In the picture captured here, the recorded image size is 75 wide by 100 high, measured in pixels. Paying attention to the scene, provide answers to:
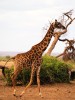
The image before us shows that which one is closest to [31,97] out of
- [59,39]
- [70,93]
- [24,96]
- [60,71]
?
[24,96]

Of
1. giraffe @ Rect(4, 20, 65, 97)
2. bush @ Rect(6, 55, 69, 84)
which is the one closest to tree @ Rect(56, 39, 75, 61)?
bush @ Rect(6, 55, 69, 84)

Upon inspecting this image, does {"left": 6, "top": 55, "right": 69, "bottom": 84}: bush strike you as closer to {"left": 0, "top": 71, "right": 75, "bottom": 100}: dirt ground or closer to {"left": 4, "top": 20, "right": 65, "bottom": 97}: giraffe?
{"left": 0, "top": 71, "right": 75, "bottom": 100}: dirt ground

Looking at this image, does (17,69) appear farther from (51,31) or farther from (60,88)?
(60,88)

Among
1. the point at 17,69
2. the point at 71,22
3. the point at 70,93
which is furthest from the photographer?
the point at 71,22

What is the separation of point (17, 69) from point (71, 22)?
12.5 metres

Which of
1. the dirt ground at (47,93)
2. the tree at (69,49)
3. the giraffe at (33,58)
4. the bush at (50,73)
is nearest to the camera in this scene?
the dirt ground at (47,93)

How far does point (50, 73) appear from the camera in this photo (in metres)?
16.6

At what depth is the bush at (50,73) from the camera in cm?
1618

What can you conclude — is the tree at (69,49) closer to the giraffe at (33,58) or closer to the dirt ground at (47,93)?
the dirt ground at (47,93)

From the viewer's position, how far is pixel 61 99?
11.9 m

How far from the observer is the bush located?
16180 mm

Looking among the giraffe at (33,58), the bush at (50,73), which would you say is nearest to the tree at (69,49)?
the bush at (50,73)

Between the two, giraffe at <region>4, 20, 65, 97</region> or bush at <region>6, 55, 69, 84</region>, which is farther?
bush at <region>6, 55, 69, 84</region>

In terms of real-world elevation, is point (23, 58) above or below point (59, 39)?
below
